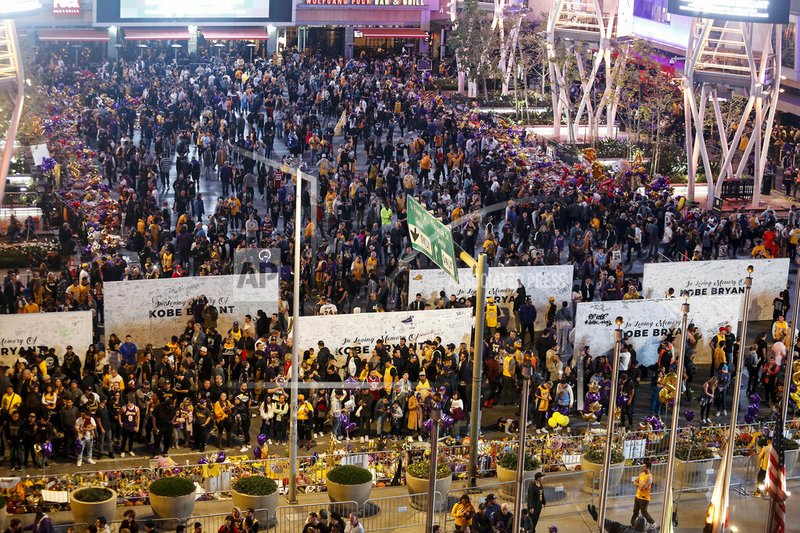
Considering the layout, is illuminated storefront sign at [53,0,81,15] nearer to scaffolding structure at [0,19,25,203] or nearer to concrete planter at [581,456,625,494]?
concrete planter at [581,456,625,494]

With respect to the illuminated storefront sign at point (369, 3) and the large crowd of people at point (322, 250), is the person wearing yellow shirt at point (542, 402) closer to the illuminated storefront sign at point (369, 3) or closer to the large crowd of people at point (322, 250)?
the large crowd of people at point (322, 250)

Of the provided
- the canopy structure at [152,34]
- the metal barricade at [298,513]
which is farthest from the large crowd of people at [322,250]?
the canopy structure at [152,34]

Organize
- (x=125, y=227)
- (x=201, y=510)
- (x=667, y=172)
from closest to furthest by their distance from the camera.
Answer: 1. (x=201, y=510)
2. (x=125, y=227)
3. (x=667, y=172)

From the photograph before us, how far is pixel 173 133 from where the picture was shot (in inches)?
1854

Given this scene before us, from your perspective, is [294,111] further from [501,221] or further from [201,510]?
[201,510]

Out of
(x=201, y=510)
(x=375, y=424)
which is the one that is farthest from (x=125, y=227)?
(x=201, y=510)

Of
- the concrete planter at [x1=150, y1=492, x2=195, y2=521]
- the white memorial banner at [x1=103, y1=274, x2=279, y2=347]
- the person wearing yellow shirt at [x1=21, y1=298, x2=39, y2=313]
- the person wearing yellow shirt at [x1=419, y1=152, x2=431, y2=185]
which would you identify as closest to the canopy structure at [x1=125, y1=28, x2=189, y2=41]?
the person wearing yellow shirt at [x1=419, y1=152, x2=431, y2=185]

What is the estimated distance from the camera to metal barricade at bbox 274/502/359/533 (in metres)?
22.2

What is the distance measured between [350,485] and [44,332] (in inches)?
318

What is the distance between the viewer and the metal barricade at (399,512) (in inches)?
893

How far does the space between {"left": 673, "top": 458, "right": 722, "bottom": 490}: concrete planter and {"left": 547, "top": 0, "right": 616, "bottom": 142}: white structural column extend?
30036 mm

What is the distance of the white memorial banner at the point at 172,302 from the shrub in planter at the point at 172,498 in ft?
26.2

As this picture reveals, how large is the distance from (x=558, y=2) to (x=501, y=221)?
63.7 feet

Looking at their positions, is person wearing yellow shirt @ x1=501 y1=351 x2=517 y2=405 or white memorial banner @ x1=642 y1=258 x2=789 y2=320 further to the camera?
white memorial banner @ x1=642 y1=258 x2=789 y2=320
